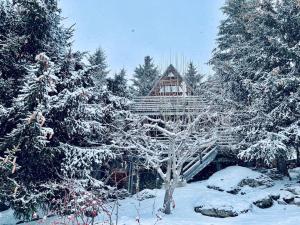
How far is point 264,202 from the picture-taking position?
48.1 ft

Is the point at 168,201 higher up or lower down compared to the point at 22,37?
lower down

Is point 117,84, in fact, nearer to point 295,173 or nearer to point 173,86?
point 173,86

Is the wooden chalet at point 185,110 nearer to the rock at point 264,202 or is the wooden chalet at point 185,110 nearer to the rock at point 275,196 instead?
the rock at point 264,202

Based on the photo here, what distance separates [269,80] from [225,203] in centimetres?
753

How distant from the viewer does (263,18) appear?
62.6ft

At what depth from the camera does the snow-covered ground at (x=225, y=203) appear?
12.5m

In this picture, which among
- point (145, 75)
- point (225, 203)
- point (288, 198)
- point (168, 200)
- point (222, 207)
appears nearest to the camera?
point (168, 200)

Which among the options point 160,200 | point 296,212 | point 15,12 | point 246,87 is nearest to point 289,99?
point 246,87

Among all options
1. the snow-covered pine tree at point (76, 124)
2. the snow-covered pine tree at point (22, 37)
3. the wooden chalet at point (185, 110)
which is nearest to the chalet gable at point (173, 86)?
the wooden chalet at point (185, 110)

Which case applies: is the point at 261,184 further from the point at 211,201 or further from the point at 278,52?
the point at 278,52

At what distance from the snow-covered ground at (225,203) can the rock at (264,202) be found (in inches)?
5.7

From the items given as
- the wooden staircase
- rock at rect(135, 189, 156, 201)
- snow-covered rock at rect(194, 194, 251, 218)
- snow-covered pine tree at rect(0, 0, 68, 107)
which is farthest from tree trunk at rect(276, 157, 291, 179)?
snow-covered pine tree at rect(0, 0, 68, 107)

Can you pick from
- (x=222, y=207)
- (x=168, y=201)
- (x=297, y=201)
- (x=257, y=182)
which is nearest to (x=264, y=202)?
(x=297, y=201)

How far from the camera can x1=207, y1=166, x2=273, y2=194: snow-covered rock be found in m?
17.5
